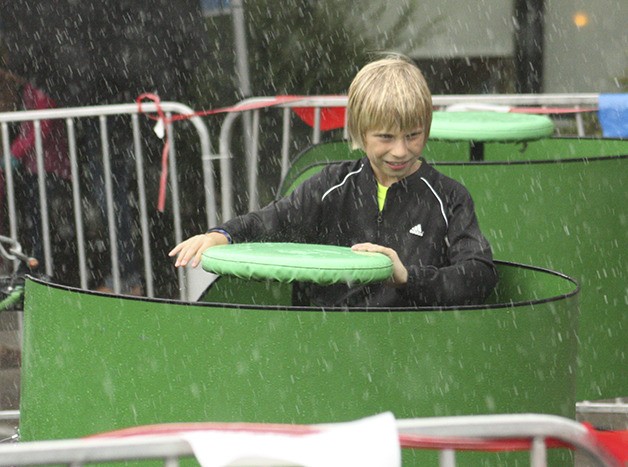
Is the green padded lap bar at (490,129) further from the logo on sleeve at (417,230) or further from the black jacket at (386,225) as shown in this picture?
the logo on sleeve at (417,230)

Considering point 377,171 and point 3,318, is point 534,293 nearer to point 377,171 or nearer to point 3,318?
point 377,171

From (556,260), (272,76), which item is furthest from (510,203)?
(272,76)

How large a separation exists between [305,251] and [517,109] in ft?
10.5

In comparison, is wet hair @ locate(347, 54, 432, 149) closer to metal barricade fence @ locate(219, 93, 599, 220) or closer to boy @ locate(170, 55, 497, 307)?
boy @ locate(170, 55, 497, 307)

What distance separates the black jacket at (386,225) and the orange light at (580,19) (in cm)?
403

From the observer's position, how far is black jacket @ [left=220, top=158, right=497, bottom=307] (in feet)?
11.1

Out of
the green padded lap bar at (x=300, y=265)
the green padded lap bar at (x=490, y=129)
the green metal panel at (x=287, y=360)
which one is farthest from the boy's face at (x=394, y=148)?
the green padded lap bar at (x=490, y=129)

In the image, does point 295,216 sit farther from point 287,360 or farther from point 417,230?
point 287,360

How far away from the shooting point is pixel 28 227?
21.6 feet

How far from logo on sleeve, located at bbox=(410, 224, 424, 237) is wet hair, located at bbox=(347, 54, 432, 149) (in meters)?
0.24

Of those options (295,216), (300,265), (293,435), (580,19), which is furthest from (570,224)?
(580,19)

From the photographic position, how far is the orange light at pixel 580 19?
7422 mm

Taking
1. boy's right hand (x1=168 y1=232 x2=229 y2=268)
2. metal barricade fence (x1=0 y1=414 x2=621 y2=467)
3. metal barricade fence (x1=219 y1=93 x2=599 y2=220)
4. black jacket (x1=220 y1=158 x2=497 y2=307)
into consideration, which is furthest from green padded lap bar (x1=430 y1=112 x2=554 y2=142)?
metal barricade fence (x1=0 y1=414 x2=621 y2=467)

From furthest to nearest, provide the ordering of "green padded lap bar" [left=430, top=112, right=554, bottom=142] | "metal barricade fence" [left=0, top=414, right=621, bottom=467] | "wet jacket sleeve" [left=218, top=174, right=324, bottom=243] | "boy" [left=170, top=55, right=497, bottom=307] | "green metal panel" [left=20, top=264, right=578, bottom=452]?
"green padded lap bar" [left=430, top=112, right=554, bottom=142]
"wet jacket sleeve" [left=218, top=174, right=324, bottom=243]
"boy" [left=170, top=55, right=497, bottom=307]
"green metal panel" [left=20, top=264, right=578, bottom=452]
"metal barricade fence" [left=0, top=414, right=621, bottom=467]
